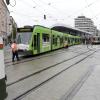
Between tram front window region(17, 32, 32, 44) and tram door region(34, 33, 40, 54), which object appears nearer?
tram front window region(17, 32, 32, 44)

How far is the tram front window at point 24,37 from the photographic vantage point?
108ft

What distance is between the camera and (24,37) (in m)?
33.6

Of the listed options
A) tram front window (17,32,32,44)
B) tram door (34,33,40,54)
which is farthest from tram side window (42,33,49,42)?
tram front window (17,32,32,44)

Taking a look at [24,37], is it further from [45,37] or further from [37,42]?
[45,37]

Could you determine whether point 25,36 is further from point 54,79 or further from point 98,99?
point 98,99

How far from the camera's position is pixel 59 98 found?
10789 millimetres

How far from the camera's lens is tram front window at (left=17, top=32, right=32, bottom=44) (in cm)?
3305

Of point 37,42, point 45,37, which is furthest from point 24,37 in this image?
point 45,37

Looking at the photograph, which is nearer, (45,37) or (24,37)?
(24,37)

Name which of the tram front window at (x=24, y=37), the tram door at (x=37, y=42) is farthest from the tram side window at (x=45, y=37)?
the tram front window at (x=24, y=37)

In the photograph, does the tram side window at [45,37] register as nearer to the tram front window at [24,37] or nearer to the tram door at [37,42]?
the tram door at [37,42]

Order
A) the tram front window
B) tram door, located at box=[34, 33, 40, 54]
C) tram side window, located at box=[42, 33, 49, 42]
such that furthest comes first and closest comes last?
tram side window, located at box=[42, 33, 49, 42] < tram door, located at box=[34, 33, 40, 54] < the tram front window

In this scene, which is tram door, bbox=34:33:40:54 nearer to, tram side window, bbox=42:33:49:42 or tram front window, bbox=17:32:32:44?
tram front window, bbox=17:32:32:44

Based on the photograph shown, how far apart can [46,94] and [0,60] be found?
12.7ft
